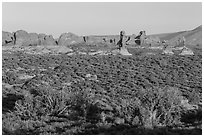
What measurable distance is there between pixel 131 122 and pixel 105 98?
624 cm

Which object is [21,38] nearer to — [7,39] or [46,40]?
[7,39]

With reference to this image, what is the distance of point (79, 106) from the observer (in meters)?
12.4

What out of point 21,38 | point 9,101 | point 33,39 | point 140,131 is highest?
point 21,38

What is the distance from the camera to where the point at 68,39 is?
84188mm

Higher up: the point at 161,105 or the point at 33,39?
the point at 33,39

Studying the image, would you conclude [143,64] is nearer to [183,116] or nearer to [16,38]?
[183,116]

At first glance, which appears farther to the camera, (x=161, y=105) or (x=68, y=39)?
(x=68, y=39)

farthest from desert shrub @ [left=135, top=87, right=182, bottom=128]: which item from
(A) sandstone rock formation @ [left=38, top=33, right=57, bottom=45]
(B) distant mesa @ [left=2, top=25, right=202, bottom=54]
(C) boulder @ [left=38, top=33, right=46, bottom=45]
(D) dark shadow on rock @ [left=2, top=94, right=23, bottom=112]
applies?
(C) boulder @ [left=38, top=33, right=46, bottom=45]

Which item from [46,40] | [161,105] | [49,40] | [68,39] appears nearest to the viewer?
[161,105]

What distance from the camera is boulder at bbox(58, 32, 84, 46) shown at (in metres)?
81.4

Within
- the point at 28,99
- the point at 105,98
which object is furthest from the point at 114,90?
the point at 28,99

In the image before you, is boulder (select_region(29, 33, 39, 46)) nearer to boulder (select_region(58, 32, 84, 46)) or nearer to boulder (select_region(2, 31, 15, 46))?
boulder (select_region(2, 31, 15, 46))

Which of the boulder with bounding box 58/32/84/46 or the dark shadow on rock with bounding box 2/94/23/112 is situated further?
the boulder with bounding box 58/32/84/46

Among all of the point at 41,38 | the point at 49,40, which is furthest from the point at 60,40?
the point at 49,40
